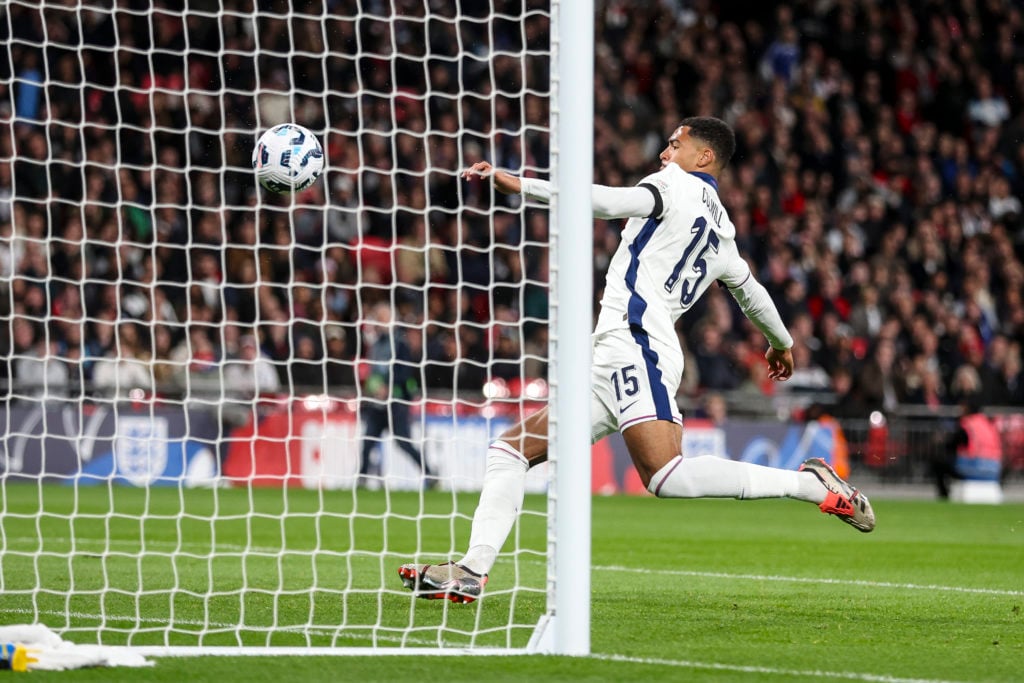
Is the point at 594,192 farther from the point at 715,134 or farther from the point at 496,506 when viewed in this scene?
the point at 496,506

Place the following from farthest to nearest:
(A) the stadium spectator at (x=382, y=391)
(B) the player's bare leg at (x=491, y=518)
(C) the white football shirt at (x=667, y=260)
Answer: (A) the stadium spectator at (x=382, y=391) → (C) the white football shirt at (x=667, y=260) → (B) the player's bare leg at (x=491, y=518)

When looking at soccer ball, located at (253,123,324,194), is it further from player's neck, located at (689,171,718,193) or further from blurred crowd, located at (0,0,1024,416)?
blurred crowd, located at (0,0,1024,416)

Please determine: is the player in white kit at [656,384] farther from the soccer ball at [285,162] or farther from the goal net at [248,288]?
the goal net at [248,288]

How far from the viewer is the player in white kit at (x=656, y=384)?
607 centimetres

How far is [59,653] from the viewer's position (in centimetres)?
458

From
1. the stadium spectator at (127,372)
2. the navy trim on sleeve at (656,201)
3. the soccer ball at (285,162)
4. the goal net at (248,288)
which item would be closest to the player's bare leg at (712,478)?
→ the navy trim on sleeve at (656,201)

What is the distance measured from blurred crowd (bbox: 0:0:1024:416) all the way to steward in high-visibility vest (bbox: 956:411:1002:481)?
94 cm

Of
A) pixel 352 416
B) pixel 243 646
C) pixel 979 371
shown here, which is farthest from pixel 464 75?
pixel 243 646

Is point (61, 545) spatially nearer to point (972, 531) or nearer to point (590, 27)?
point (590, 27)

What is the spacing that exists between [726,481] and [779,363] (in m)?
1.15

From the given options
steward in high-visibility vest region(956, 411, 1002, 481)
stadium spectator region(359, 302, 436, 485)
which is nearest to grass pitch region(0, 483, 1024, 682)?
stadium spectator region(359, 302, 436, 485)

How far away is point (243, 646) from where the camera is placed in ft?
16.6

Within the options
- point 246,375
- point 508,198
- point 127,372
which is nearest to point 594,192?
point 246,375

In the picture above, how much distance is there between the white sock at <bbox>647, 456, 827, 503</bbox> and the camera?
239 inches
